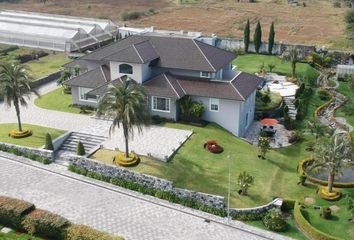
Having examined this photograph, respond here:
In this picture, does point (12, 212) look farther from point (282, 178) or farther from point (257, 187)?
point (282, 178)

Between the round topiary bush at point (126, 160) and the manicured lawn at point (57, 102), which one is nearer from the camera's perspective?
the round topiary bush at point (126, 160)

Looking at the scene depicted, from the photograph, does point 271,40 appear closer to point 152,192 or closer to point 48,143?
point 48,143

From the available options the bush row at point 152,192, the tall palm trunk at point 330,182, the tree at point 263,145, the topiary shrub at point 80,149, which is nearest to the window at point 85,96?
the topiary shrub at point 80,149

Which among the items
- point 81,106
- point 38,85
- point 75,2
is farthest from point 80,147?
point 75,2

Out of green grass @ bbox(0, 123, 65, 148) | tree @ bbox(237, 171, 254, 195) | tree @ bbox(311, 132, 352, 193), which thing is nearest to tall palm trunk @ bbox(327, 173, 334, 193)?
tree @ bbox(311, 132, 352, 193)

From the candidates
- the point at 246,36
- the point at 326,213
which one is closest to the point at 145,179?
the point at 326,213

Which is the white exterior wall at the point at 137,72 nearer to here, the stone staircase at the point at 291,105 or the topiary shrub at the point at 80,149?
the topiary shrub at the point at 80,149

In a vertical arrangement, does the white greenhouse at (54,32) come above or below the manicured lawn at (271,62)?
above
